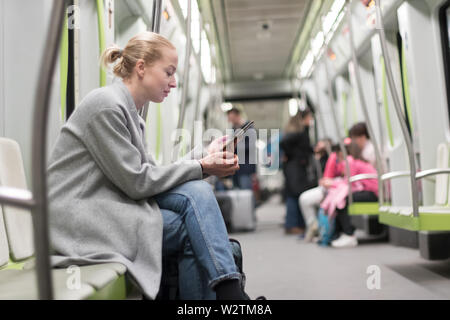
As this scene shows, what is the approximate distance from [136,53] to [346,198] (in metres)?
3.73

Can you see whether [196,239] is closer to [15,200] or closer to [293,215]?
[15,200]

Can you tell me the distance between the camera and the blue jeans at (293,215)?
6.38 m

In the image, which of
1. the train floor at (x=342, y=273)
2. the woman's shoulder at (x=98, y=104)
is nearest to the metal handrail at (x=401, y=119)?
the train floor at (x=342, y=273)

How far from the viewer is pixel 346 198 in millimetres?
4992

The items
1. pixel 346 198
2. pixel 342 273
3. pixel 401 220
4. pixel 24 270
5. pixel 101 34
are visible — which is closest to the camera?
pixel 24 270

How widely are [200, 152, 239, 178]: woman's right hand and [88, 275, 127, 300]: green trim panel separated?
1.69 feet

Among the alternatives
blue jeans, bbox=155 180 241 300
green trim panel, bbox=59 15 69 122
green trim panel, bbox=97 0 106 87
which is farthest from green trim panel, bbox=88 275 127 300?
green trim panel, bbox=97 0 106 87

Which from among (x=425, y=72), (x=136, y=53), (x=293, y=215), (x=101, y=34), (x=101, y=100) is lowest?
(x=293, y=215)

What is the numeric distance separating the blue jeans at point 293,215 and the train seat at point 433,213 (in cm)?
269

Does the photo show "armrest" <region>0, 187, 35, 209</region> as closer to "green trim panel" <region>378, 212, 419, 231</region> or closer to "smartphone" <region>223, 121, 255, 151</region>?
"smartphone" <region>223, 121, 255, 151</region>

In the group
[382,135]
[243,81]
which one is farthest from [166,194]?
[243,81]

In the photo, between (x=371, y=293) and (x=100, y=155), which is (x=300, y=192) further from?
(x=100, y=155)

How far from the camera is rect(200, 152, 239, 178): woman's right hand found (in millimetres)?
1703

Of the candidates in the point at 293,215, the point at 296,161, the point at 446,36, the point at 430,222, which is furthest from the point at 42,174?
the point at 296,161
